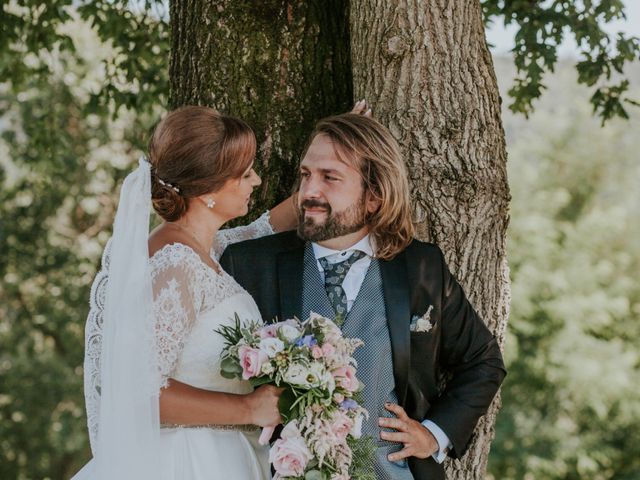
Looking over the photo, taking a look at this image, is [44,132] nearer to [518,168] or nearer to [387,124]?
[387,124]

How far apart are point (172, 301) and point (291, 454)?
0.66 m

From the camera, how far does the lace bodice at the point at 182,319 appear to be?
3.23 meters

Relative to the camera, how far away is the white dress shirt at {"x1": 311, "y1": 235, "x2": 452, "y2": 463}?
147 inches

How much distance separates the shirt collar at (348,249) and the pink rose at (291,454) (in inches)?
33.8

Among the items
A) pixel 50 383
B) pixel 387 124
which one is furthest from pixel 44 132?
pixel 50 383

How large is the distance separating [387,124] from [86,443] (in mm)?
13018

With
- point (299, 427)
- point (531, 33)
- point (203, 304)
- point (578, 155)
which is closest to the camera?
point (299, 427)

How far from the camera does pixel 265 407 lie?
328 cm

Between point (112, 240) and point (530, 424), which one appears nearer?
point (112, 240)

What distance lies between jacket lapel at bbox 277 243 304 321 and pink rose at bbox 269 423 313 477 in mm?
595

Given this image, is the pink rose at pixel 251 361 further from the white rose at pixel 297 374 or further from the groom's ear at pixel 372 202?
the groom's ear at pixel 372 202

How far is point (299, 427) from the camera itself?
318 cm

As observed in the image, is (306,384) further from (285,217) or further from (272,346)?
(285,217)

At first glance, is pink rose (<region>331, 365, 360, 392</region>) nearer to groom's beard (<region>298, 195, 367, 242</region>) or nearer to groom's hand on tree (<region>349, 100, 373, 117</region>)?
groom's beard (<region>298, 195, 367, 242</region>)
